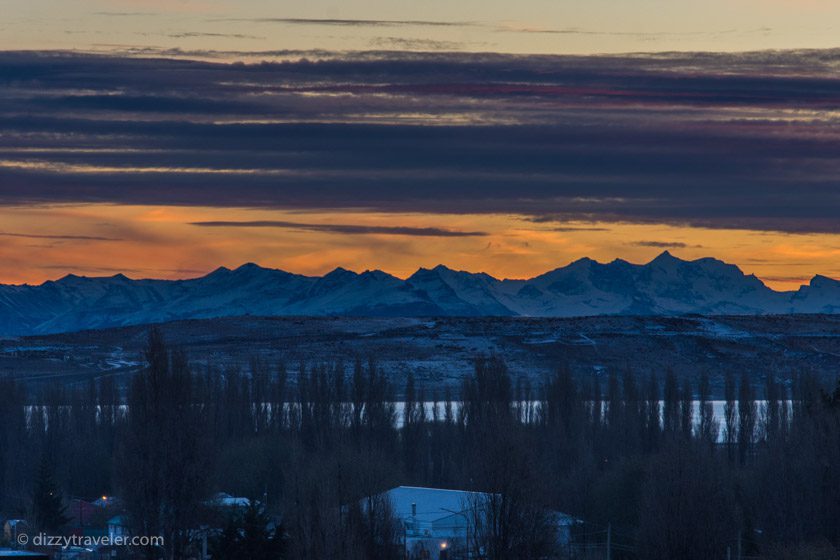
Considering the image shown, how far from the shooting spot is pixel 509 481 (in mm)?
48156

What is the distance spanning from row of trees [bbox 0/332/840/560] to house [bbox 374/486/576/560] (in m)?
2.05

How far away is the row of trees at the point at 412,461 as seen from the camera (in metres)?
48.4

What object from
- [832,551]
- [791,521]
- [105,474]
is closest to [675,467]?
[791,521]

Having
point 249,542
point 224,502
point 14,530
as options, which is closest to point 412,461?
point 224,502

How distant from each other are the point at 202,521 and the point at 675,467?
1767cm

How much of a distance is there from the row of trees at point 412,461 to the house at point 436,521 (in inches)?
80.6

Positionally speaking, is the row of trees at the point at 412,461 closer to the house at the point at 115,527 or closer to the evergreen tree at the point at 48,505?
the evergreen tree at the point at 48,505

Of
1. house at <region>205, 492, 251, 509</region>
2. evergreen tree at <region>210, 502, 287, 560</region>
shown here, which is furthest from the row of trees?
house at <region>205, 492, 251, 509</region>

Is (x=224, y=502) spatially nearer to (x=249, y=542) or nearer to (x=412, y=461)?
(x=249, y=542)

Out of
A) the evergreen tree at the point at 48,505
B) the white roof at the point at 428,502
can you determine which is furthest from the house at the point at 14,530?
the white roof at the point at 428,502

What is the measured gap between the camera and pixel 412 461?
85.4m

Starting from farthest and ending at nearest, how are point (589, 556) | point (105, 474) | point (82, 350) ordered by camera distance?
point (82, 350), point (105, 474), point (589, 556)

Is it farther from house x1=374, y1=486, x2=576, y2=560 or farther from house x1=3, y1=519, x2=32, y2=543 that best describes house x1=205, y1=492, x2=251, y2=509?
house x1=3, y1=519, x2=32, y2=543

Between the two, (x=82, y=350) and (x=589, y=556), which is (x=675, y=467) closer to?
→ (x=589, y=556)
